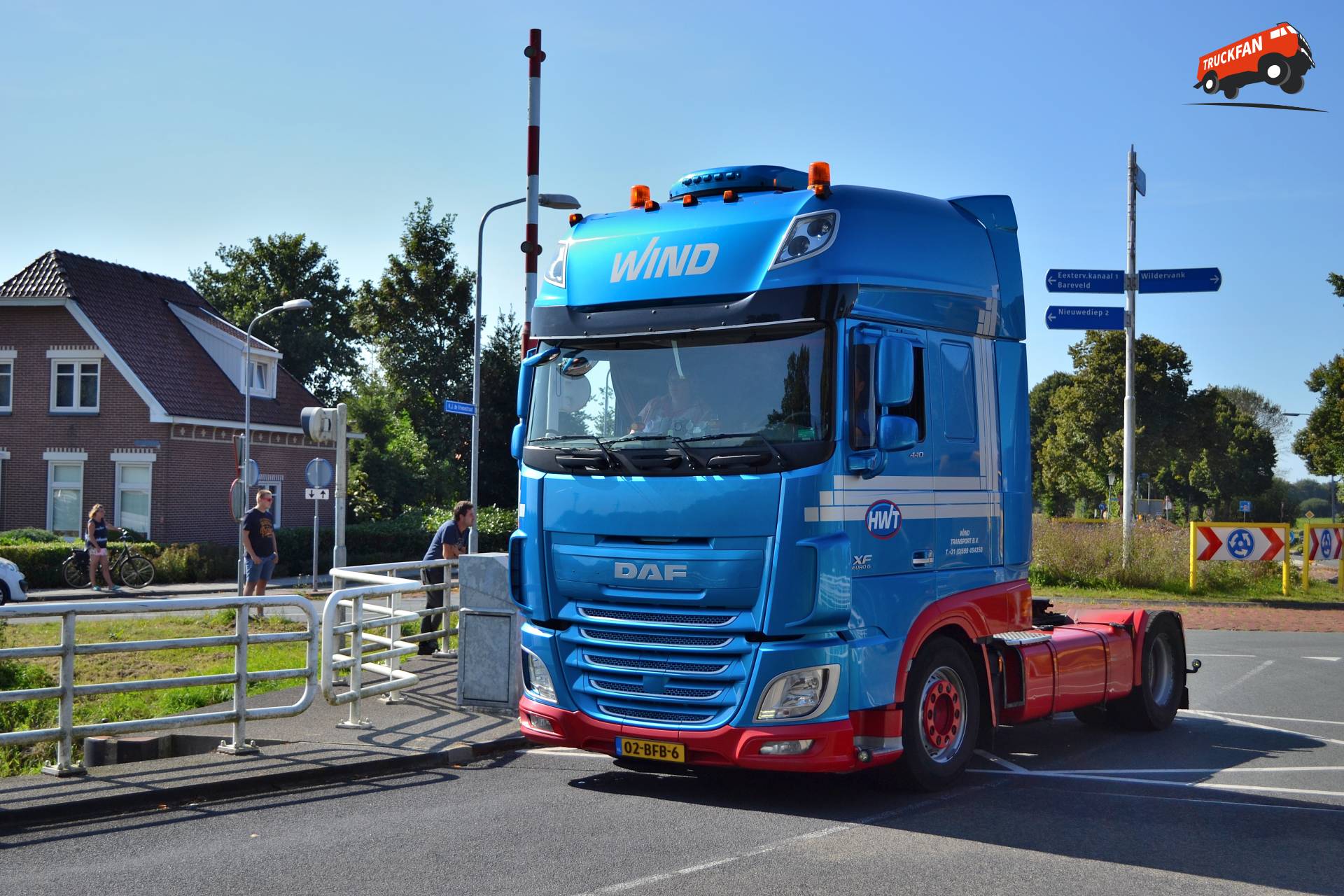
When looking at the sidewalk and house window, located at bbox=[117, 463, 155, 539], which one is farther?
house window, located at bbox=[117, 463, 155, 539]

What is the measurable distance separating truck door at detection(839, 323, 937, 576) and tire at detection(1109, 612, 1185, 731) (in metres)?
3.78

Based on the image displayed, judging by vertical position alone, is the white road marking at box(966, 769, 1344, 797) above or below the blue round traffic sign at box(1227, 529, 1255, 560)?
below

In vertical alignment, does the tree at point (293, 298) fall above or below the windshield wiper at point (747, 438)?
above

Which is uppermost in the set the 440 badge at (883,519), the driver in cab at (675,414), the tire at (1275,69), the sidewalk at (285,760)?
the tire at (1275,69)

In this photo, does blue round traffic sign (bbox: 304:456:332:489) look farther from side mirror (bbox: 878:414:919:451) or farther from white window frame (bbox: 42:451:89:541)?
side mirror (bbox: 878:414:919:451)

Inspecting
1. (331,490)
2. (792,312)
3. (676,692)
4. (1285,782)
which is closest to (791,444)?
(792,312)

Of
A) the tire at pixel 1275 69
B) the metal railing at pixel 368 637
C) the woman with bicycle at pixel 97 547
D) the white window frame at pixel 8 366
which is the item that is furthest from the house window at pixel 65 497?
the tire at pixel 1275 69

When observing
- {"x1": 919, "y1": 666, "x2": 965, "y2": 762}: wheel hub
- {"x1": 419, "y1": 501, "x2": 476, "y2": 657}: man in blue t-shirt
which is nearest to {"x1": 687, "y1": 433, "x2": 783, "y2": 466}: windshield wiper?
{"x1": 919, "y1": 666, "x2": 965, "y2": 762}: wheel hub

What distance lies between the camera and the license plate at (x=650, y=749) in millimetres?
7363

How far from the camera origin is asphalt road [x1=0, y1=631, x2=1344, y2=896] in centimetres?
595

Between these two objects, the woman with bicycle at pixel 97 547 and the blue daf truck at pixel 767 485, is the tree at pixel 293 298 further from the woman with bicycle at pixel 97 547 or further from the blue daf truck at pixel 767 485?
the blue daf truck at pixel 767 485

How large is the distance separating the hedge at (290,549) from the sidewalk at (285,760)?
2096 centimetres

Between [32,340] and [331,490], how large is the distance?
9596 mm

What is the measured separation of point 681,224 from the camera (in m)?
7.98
